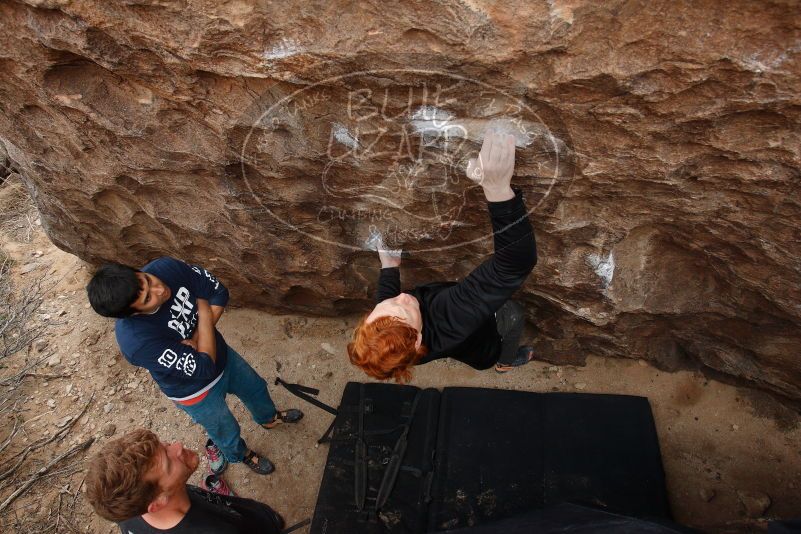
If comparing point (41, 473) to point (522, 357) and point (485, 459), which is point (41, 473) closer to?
point (485, 459)

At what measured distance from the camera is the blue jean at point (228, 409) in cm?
A: 273

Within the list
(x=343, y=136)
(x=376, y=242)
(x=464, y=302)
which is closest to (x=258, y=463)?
(x=376, y=242)

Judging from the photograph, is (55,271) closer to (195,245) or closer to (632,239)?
(195,245)

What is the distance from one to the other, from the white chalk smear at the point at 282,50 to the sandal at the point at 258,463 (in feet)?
7.44

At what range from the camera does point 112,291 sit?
2152 millimetres

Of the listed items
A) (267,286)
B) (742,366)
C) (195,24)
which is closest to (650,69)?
(195,24)

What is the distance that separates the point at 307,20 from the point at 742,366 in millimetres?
2802

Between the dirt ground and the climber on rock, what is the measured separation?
1320 millimetres

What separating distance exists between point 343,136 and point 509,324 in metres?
1.28

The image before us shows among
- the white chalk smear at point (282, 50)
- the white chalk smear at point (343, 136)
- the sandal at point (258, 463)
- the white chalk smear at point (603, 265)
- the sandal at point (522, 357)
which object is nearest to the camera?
the white chalk smear at point (282, 50)

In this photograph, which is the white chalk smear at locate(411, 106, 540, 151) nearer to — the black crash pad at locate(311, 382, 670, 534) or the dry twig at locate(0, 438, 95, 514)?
the black crash pad at locate(311, 382, 670, 534)

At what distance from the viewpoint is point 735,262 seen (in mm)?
2404

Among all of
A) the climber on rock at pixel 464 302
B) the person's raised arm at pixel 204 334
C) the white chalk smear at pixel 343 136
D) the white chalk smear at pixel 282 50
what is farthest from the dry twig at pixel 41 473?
the white chalk smear at pixel 282 50

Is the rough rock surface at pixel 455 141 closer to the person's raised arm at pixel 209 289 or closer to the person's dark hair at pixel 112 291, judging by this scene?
the person's raised arm at pixel 209 289
